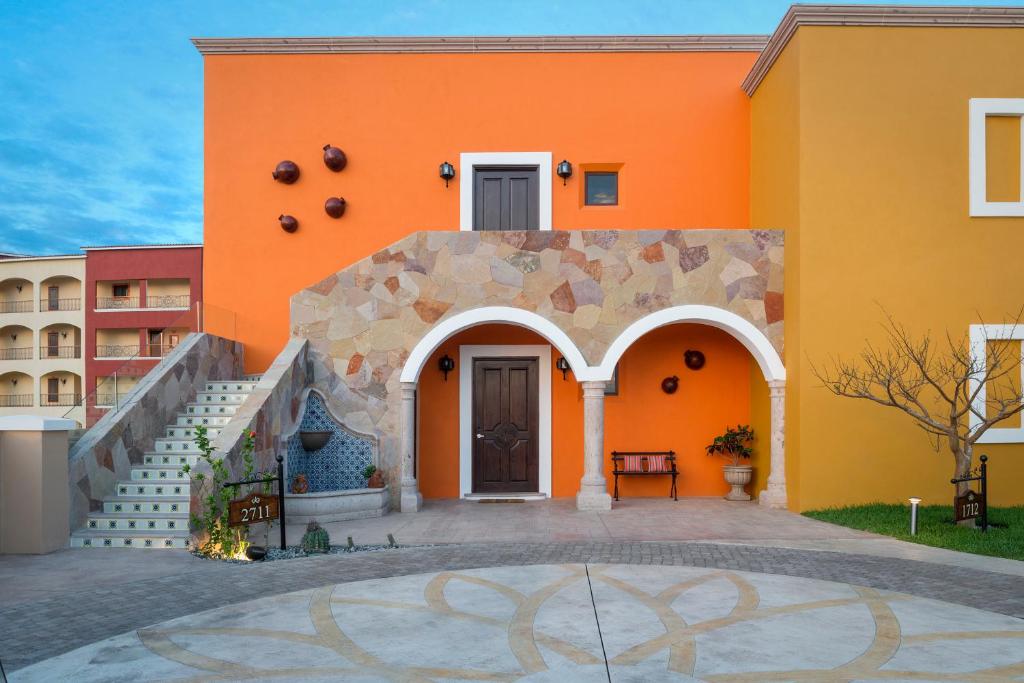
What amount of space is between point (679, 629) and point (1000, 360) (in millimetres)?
8053

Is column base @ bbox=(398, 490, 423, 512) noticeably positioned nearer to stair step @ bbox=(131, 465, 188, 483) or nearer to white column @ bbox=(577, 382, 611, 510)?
white column @ bbox=(577, 382, 611, 510)

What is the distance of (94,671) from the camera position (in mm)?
4430

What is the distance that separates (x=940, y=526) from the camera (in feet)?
29.1

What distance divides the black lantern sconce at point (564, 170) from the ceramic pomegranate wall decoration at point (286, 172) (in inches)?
185

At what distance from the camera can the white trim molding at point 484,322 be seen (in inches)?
430

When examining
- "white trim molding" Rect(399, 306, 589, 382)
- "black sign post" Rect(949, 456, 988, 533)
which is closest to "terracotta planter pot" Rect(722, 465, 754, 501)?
"white trim molding" Rect(399, 306, 589, 382)

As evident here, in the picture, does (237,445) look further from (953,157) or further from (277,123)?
(953,157)

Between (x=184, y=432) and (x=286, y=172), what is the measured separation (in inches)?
200

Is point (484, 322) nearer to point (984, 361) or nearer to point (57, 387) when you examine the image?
point (984, 361)

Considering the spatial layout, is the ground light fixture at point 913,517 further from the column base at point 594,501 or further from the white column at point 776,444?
the column base at point 594,501

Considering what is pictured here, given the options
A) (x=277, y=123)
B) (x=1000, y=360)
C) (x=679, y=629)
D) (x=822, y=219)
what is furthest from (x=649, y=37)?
(x=679, y=629)

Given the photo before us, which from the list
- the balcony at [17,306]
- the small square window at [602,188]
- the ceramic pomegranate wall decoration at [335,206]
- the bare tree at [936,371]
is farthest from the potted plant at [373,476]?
the balcony at [17,306]

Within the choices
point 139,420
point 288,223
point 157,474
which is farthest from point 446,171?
point 157,474

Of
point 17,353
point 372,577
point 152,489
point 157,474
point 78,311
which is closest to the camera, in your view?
point 372,577
